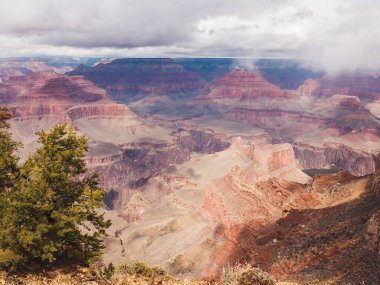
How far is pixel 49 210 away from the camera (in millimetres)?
25297

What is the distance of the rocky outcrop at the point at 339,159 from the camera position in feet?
563

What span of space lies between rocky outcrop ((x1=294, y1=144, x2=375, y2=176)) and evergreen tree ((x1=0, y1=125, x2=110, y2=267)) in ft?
519

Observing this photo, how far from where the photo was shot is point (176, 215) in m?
91.0

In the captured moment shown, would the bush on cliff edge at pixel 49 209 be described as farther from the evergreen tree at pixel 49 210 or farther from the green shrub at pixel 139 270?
the green shrub at pixel 139 270

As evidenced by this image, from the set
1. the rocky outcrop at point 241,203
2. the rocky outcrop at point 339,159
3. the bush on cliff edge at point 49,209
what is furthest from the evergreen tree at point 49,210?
the rocky outcrop at point 339,159

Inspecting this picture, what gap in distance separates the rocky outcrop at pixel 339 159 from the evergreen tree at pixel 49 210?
15805 centimetres


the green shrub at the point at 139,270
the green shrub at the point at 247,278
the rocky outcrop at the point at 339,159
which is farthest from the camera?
the rocky outcrop at the point at 339,159

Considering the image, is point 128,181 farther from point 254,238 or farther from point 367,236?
point 367,236

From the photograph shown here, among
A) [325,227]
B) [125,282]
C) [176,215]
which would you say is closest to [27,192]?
[125,282]

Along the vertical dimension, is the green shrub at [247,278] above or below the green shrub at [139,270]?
above

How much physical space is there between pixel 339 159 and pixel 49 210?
177550 mm

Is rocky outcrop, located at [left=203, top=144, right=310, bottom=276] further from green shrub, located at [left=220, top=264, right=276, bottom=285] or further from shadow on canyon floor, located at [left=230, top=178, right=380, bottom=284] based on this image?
green shrub, located at [left=220, top=264, right=276, bottom=285]

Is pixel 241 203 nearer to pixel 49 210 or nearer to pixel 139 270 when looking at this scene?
pixel 139 270

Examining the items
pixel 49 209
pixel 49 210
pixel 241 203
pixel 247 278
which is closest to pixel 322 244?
pixel 247 278
